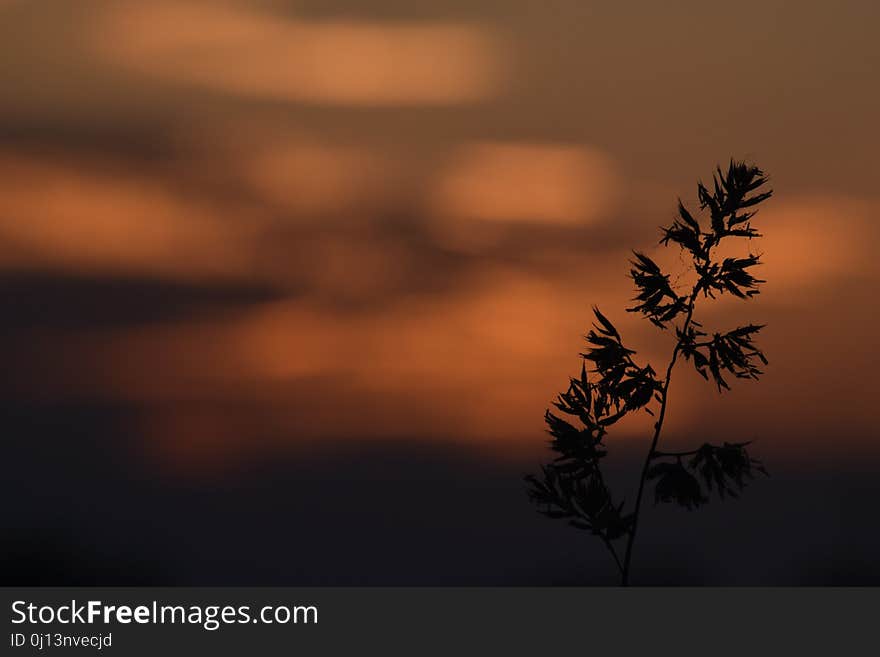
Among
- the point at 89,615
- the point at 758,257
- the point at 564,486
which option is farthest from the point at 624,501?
the point at 89,615

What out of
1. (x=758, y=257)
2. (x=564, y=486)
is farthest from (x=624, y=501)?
(x=758, y=257)

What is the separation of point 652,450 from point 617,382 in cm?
124

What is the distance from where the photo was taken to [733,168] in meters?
24.2

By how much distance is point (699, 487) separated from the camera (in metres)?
23.5

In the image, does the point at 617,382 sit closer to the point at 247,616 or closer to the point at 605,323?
the point at 605,323

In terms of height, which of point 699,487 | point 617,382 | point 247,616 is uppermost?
point 617,382

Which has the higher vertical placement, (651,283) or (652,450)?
(651,283)

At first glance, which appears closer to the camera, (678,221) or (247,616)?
(247,616)

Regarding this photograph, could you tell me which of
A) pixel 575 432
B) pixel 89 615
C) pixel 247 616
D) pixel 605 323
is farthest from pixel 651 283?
pixel 89 615

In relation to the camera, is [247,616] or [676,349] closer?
[247,616]

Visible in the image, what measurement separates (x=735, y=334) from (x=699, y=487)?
2.31 m

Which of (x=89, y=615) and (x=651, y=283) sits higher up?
(x=651, y=283)

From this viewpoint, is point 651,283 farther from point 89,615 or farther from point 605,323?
point 89,615

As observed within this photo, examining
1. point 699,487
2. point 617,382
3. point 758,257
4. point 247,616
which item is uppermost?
point 758,257
